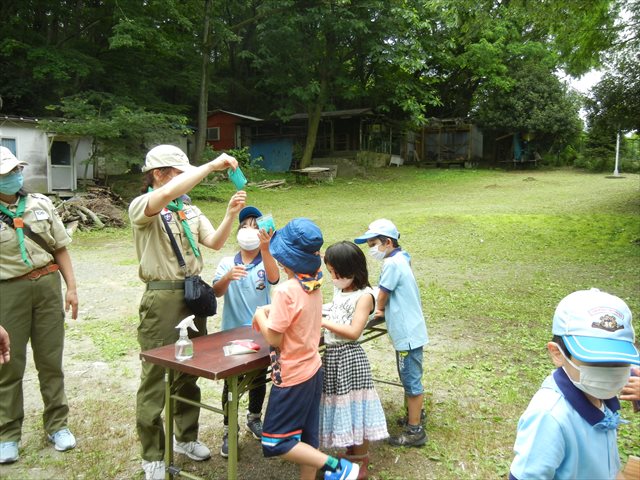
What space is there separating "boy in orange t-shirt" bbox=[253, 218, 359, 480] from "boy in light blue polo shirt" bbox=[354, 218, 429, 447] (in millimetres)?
944

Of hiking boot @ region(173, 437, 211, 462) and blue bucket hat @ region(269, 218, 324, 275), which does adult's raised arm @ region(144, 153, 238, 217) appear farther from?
hiking boot @ region(173, 437, 211, 462)

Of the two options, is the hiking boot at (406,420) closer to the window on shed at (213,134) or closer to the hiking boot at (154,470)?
the hiking boot at (154,470)

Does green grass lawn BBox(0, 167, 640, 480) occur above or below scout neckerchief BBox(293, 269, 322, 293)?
below

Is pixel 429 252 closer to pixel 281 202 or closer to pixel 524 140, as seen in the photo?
pixel 281 202

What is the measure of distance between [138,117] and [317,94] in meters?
11.3

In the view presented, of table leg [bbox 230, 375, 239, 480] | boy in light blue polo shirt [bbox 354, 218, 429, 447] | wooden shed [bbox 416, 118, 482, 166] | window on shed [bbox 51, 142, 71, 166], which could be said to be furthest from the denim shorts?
wooden shed [bbox 416, 118, 482, 166]

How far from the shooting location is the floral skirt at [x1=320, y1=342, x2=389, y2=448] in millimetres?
3100

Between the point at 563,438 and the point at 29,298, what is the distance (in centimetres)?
331

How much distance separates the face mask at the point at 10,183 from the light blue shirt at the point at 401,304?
2.52m

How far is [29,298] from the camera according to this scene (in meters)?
3.52

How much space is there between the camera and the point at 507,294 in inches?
311

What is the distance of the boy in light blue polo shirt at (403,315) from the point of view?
12.0 ft

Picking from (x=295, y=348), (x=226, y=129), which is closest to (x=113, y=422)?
(x=295, y=348)

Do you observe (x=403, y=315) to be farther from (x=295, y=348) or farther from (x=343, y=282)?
(x=295, y=348)
